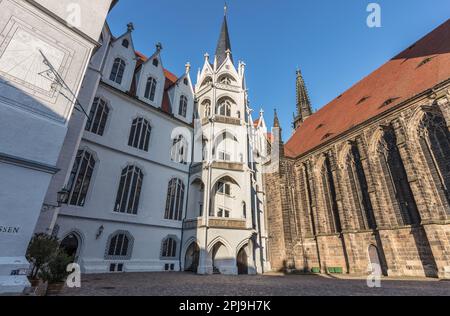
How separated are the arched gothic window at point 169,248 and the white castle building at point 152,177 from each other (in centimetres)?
7

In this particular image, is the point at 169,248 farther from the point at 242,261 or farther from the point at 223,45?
the point at 223,45

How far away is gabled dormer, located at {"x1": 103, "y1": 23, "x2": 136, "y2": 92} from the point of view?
15098mm

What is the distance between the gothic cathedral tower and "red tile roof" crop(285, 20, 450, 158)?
7858 mm

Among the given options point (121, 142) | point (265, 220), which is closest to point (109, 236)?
point (121, 142)

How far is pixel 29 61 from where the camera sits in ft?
24.7

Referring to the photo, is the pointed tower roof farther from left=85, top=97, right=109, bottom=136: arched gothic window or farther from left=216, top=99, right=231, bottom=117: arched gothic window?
left=85, top=97, right=109, bottom=136: arched gothic window

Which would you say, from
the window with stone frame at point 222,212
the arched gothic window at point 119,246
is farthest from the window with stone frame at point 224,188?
the arched gothic window at point 119,246

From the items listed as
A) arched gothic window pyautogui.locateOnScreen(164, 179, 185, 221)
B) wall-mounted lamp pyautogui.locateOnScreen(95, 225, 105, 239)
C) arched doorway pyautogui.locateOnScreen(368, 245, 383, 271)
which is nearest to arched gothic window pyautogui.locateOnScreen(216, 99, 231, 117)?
arched gothic window pyautogui.locateOnScreen(164, 179, 185, 221)

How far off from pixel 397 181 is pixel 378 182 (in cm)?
107

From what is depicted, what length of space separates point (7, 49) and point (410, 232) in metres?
21.2

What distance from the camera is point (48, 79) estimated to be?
784 cm

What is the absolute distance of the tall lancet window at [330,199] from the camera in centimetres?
1791

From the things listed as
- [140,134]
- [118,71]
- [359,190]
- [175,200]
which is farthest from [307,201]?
[118,71]

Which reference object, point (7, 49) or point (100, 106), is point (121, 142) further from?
point (7, 49)
